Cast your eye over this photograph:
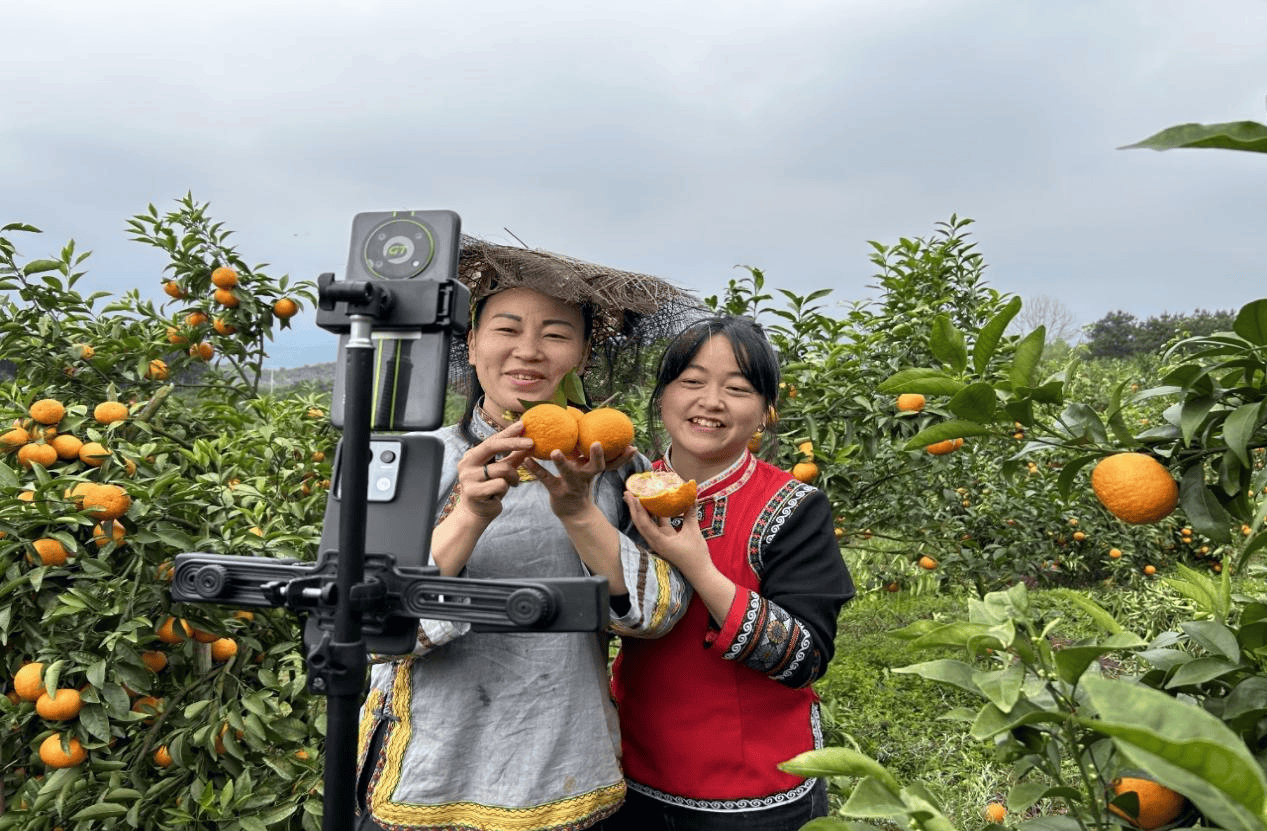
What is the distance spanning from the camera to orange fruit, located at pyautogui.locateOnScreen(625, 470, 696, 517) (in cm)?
118

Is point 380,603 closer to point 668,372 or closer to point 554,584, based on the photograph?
point 554,584

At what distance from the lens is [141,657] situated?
6.25ft

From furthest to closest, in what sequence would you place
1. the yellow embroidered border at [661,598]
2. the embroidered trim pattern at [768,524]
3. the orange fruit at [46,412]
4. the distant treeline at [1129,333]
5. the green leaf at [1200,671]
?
1. the distant treeline at [1129,333]
2. the orange fruit at [46,412]
3. the embroidered trim pattern at [768,524]
4. the yellow embroidered border at [661,598]
5. the green leaf at [1200,671]

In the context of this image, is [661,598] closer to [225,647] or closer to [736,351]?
[736,351]

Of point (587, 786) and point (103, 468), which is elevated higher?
point (103, 468)

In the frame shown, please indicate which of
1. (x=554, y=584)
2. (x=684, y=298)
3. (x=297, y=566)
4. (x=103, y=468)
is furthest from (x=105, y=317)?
(x=554, y=584)

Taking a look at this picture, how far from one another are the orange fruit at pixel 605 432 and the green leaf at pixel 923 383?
1.09ft

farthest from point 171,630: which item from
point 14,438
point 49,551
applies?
point 14,438

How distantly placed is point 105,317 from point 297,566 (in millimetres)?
2576

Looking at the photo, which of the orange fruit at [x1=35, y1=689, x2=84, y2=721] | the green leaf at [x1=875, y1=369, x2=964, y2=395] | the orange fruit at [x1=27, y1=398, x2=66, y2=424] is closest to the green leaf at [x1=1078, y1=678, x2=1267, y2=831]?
the green leaf at [x1=875, y1=369, x2=964, y2=395]

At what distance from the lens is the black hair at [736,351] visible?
4.49ft

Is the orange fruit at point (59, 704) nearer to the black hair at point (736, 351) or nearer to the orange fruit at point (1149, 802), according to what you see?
the black hair at point (736, 351)

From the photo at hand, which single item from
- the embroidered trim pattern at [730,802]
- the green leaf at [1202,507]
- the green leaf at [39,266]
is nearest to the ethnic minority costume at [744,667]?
the embroidered trim pattern at [730,802]

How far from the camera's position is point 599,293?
1299 mm
